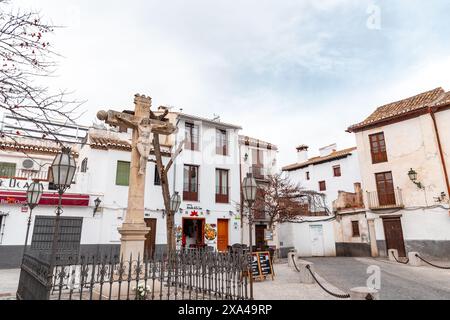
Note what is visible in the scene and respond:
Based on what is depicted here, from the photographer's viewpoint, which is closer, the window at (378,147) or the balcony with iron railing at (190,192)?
the balcony with iron railing at (190,192)

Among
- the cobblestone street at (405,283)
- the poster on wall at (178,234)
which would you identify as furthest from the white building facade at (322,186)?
the poster on wall at (178,234)

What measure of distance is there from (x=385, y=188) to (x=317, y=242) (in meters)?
7.36

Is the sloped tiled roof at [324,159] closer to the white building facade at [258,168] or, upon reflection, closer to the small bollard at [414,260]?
the white building facade at [258,168]

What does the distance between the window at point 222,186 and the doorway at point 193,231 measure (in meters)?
2.09

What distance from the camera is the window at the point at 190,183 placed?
18.7 metres

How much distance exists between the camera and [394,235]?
17.3 meters

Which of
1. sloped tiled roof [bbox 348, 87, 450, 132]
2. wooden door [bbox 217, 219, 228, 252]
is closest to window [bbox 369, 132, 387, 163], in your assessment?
sloped tiled roof [bbox 348, 87, 450, 132]

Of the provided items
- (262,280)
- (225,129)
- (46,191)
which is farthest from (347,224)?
(46,191)

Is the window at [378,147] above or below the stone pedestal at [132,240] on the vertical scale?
above

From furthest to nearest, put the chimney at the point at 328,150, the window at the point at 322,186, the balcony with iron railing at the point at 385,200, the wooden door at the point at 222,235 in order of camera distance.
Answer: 1. the chimney at the point at 328,150
2. the window at the point at 322,186
3. the wooden door at the point at 222,235
4. the balcony with iron railing at the point at 385,200

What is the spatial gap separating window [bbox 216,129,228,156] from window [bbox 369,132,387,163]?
1020 cm

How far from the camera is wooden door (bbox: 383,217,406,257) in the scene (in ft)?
55.7

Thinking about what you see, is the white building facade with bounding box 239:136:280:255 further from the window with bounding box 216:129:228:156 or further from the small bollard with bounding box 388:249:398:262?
the small bollard with bounding box 388:249:398:262
